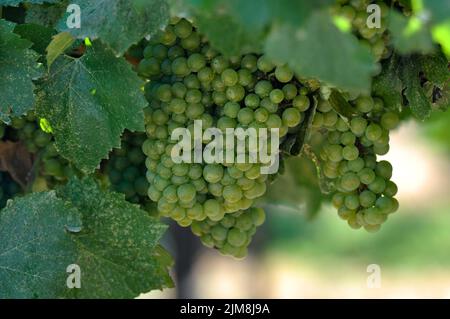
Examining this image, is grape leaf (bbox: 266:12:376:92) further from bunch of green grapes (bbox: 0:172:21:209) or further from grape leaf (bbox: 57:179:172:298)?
bunch of green grapes (bbox: 0:172:21:209)

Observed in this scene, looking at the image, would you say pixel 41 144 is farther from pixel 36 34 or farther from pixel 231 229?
pixel 231 229

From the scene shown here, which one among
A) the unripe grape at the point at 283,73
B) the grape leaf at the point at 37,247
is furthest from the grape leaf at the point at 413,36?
the grape leaf at the point at 37,247

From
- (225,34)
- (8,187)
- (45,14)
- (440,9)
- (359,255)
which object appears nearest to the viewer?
(440,9)

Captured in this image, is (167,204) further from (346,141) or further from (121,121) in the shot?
(346,141)

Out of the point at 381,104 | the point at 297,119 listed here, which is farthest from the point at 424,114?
the point at 297,119

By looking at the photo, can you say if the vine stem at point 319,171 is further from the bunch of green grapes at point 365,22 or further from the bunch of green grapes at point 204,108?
the bunch of green grapes at point 365,22

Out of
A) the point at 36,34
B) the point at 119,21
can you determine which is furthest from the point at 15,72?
the point at 119,21
